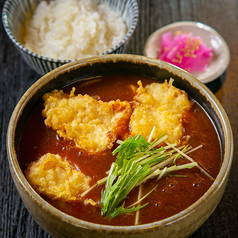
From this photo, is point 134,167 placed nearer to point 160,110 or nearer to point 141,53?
Result: point 160,110

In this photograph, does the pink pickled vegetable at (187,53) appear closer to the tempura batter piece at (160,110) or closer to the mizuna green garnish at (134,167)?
the tempura batter piece at (160,110)

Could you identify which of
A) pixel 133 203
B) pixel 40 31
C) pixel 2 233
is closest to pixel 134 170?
pixel 133 203

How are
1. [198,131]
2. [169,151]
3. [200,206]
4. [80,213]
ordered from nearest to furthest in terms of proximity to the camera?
[200,206] → [80,213] → [169,151] → [198,131]

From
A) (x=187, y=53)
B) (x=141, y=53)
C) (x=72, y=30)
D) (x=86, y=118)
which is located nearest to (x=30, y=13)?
(x=72, y=30)

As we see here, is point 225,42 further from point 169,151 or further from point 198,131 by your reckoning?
point 169,151

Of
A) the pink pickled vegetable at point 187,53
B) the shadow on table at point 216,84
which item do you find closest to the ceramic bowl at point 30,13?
the pink pickled vegetable at point 187,53

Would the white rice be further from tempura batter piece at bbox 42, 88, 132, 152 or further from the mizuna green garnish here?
the mizuna green garnish
